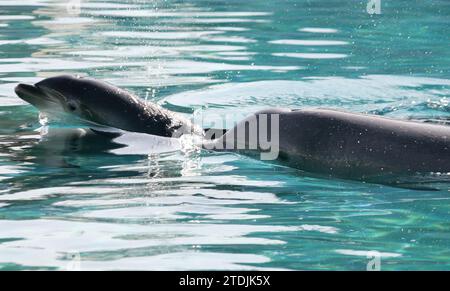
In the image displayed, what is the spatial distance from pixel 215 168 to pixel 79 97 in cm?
165

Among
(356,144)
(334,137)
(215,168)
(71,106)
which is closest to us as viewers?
(356,144)

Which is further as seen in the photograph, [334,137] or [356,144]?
[334,137]

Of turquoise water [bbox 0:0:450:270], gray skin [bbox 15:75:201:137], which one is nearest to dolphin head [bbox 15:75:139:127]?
gray skin [bbox 15:75:201:137]

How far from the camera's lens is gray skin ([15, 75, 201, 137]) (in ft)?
25.5

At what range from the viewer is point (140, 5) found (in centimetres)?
1717

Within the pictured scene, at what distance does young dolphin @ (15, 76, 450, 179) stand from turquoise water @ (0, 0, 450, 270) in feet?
0.60

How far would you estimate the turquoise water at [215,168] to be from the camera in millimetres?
4809

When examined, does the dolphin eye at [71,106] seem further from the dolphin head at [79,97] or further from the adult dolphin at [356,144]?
the adult dolphin at [356,144]

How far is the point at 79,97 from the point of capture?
26.0 feet

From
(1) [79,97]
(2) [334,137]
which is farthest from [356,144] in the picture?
(1) [79,97]

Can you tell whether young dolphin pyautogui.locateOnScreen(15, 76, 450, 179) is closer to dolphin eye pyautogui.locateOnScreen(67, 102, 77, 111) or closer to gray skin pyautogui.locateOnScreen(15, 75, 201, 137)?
gray skin pyautogui.locateOnScreen(15, 75, 201, 137)

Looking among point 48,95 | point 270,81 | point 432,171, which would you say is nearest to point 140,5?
point 270,81

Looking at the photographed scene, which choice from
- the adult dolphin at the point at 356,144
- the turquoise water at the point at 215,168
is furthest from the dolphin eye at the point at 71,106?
the adult dolphin at the point at 356,144

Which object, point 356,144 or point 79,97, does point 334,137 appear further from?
point 79,97
